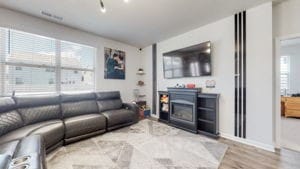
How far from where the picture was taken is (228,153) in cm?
242

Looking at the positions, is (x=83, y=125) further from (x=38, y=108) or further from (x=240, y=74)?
(x=240, y=74)

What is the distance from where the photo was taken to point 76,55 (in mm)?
3943

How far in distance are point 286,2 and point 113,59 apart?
4.29 metres

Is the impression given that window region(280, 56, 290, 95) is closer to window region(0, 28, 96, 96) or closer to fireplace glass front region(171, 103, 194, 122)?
fireplace glass front region(171, 103, 194, 122)

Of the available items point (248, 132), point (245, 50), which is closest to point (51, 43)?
point (245, 50)

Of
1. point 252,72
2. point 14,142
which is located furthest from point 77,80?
point 252,72

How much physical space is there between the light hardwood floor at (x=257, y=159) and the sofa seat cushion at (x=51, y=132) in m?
2.60

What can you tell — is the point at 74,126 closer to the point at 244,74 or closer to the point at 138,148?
the point at 138,148

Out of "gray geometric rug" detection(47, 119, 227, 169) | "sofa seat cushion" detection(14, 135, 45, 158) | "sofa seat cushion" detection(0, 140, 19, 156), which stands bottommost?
"gray geometric rug" detection(47, 119, 227, 169)

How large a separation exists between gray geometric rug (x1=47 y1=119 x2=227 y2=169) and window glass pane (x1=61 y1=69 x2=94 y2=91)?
64.3 inches

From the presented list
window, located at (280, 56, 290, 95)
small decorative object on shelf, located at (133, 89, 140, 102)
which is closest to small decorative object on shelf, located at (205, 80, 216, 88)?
small decorative object on shelf, located at (133, 89, 140, 102)

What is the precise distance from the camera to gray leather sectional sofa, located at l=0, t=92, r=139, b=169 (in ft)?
5.30

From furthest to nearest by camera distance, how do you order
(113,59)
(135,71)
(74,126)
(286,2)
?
(135,71) < (113,59) < (74,126) < (286,2)

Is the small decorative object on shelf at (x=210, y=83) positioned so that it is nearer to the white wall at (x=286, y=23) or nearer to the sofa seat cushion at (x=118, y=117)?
the white wall at (x=286, y=23)
